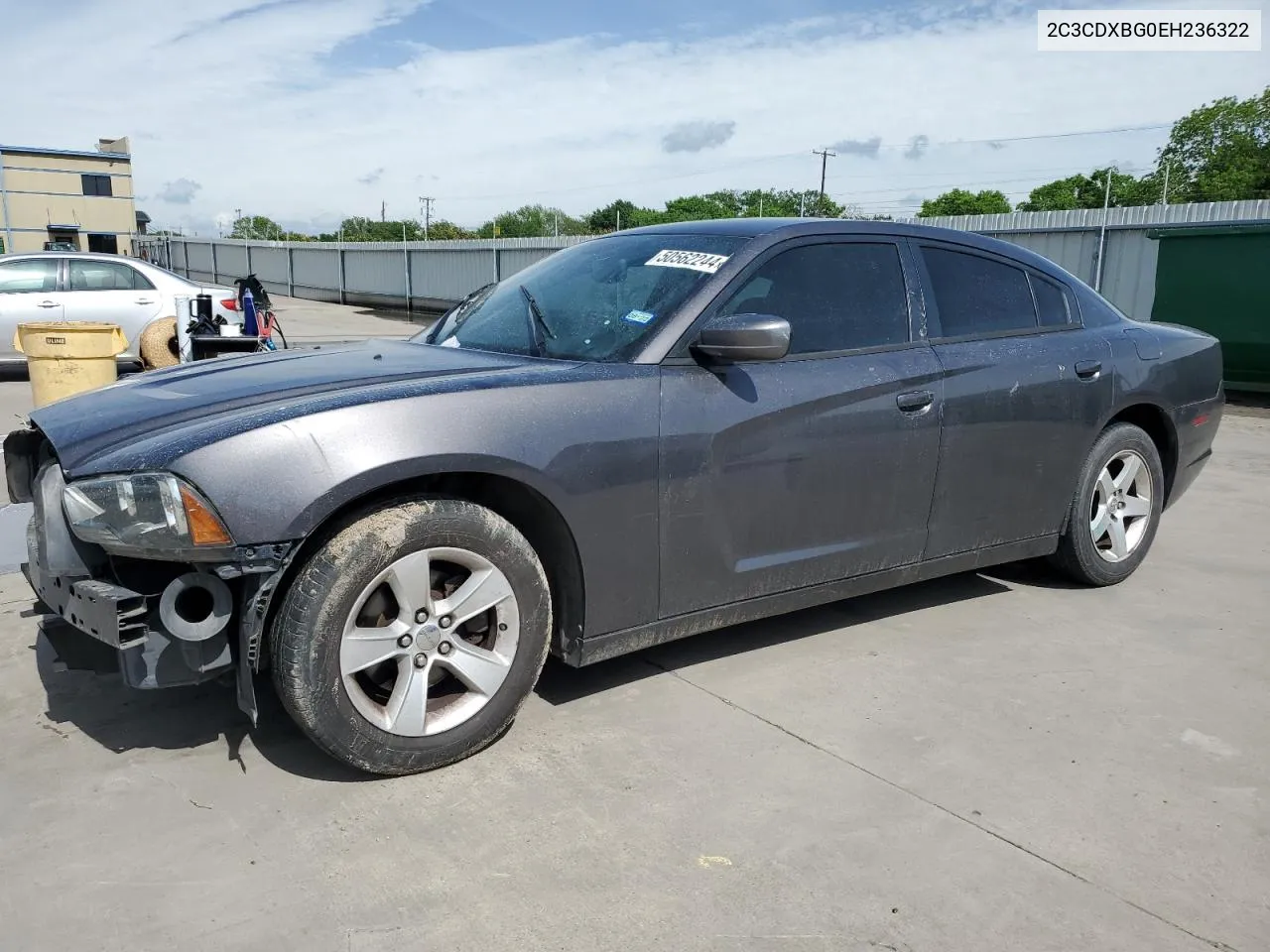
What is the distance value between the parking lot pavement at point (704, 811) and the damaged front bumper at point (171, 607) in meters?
0.37

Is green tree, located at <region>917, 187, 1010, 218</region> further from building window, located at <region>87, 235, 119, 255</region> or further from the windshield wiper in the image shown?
the windshield wiper

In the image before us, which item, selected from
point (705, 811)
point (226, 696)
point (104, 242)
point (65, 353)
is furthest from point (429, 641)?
point (104, 242)

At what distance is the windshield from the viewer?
3.37 m

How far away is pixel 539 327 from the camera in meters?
3.56

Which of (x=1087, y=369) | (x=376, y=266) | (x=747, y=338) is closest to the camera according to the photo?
(x=747, y=338)

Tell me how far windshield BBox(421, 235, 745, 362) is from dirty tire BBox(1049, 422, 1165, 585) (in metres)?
2.06

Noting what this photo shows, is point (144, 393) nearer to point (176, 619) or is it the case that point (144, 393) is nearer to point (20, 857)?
point (176, 619)

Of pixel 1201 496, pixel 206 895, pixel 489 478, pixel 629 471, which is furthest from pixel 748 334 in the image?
pixel 1201 496

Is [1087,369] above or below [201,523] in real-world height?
above

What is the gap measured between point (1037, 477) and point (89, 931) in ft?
12.0

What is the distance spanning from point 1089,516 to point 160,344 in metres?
9.91

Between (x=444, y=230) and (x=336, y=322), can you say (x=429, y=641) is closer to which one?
(x=336, y=322)

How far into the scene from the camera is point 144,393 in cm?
316

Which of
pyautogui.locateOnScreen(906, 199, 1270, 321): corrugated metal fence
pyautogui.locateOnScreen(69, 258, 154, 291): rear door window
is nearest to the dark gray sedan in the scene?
pyautogui.locateOnScreen(69, 258, 154, 291): rear door window
